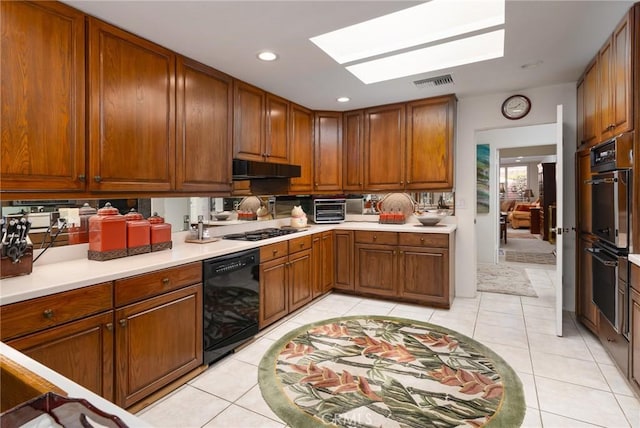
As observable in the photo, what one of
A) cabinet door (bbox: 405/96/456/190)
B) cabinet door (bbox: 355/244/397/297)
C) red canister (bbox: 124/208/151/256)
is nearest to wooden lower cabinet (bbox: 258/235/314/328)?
cabinet door (bbox: 355/244/397/297)

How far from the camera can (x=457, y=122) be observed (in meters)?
4.08

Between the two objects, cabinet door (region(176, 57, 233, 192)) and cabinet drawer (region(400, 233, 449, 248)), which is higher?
cabinet door (region(176, 57, 233, 192))

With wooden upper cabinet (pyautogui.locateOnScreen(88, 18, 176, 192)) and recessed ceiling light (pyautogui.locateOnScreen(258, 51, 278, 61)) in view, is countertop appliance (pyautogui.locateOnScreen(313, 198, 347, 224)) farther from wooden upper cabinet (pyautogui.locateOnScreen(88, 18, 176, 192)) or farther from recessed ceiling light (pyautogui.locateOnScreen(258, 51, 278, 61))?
wooden upper cabinet (pyautogui.locateOnScreen(88, 18, 176, 192))

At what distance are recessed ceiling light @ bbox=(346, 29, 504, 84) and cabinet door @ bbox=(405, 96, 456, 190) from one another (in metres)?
0.86

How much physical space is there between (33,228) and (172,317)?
3.24 feet

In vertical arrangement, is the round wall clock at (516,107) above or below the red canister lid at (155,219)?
above

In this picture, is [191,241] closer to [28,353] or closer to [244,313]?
[244,313]

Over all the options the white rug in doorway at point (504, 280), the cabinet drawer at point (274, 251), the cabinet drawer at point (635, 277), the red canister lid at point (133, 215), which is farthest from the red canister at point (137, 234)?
the white rug in doorway at point (504, 280)

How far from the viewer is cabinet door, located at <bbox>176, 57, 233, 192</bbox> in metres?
2.72

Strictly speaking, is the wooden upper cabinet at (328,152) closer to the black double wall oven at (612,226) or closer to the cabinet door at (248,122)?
the cabinet door at (248,122)

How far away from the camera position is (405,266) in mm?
3895

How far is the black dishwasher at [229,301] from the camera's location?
245 cm

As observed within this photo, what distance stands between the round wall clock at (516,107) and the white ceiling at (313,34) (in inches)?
6.6

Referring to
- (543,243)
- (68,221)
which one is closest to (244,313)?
(68,221)
